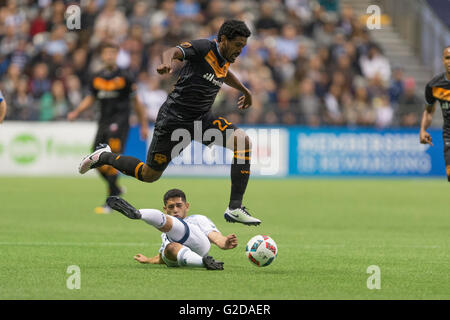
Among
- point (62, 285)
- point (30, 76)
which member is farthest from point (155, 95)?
point (62, 285)

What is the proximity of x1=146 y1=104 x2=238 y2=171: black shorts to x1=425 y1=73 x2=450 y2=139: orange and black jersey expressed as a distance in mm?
4487

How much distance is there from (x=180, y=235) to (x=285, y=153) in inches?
648

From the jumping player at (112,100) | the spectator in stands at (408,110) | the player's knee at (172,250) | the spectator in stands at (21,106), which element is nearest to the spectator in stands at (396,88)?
the spectator in stands at (408,110)

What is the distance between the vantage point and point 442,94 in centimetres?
1289

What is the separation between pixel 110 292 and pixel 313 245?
14.6 ft

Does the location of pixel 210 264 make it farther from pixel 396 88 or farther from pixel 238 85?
pixel 396 88

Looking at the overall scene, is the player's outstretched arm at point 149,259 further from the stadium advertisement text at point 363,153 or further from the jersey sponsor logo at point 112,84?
the stadium advertisement text at point 363,153

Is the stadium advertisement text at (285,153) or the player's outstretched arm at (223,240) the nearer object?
the player's outstretched arm at (223,240)

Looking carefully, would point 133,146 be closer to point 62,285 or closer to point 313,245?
point 313,245

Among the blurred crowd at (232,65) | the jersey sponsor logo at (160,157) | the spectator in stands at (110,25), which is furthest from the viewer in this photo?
the spectator in stands at (110,25)

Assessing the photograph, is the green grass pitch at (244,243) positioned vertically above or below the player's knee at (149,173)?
below

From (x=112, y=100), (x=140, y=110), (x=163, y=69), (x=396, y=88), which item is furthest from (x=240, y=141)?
(x=396, y=88)

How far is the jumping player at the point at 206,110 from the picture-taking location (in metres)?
9.12

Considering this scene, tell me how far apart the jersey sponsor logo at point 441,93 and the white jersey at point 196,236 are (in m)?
5.22
